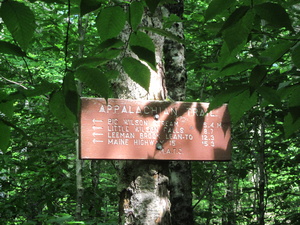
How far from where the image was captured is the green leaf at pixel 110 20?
2.38 ft

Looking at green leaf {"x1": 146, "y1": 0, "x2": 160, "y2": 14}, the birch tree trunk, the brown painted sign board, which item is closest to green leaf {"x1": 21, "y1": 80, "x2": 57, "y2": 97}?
green leaf {"x1": 146, "y1": 0, "x2": 160, "y2": 14}

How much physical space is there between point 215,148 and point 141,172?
1.22 feet

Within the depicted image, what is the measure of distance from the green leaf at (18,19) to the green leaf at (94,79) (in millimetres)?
123

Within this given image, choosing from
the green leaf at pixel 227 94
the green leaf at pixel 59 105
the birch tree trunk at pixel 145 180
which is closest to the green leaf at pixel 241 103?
the green leaf at pixel 227 94

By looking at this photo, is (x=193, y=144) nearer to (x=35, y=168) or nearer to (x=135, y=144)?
(x=135, y=144)

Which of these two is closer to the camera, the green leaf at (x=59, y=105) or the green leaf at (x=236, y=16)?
the green leaf at (x=236, y=16)

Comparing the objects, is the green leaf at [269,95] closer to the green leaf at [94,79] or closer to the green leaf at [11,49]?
the green leaf at [94,79]

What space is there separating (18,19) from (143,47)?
253 mm

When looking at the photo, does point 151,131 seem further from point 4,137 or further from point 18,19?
point 18,19

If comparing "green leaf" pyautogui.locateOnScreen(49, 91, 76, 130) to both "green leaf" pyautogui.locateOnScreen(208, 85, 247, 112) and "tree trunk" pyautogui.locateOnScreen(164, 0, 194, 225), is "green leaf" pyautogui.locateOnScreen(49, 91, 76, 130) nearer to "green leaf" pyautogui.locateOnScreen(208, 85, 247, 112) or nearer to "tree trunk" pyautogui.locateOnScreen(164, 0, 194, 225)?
"green leaf" pyautogui.locateOnScreen(208, 85, 247, 112)

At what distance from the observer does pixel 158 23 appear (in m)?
1.73

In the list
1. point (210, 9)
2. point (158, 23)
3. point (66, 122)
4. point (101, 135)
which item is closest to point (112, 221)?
point (101, 135)

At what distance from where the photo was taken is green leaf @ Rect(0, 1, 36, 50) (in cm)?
62

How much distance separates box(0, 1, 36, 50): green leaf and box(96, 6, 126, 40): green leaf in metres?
0.15
